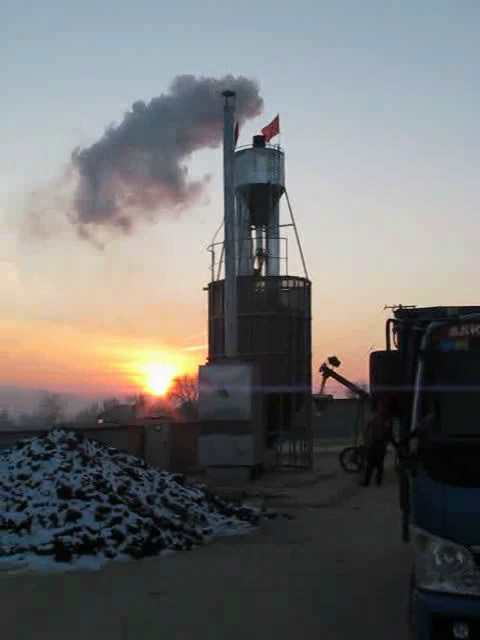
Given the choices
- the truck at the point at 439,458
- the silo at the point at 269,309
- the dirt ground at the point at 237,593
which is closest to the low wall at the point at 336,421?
the silo at the point at 269,309

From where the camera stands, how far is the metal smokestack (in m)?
22.3

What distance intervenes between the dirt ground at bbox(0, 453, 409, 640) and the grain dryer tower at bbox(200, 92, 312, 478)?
10705 millimetres

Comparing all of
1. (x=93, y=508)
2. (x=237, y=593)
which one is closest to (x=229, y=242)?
(x=93, y=508)

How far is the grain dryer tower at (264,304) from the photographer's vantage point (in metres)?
22.5

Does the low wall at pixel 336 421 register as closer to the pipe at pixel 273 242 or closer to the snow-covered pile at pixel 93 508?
the pipe at pixel 273 242

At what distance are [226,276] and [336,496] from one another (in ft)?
24.4

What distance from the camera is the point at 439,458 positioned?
5113 mm

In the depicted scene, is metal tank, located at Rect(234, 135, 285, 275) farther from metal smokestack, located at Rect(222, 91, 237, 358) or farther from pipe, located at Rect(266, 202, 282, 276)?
metal smokestack, located at Rect(222, 91, 237, 358)

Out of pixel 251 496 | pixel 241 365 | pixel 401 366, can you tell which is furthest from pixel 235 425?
pixel 401 366

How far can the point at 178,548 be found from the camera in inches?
426

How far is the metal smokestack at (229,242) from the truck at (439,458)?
15218 mm

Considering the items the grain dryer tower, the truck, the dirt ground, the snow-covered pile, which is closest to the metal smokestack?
the grain dryer tower

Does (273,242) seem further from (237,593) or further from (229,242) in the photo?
(237,593)

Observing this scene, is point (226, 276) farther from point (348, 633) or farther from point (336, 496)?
point (348, 633)
